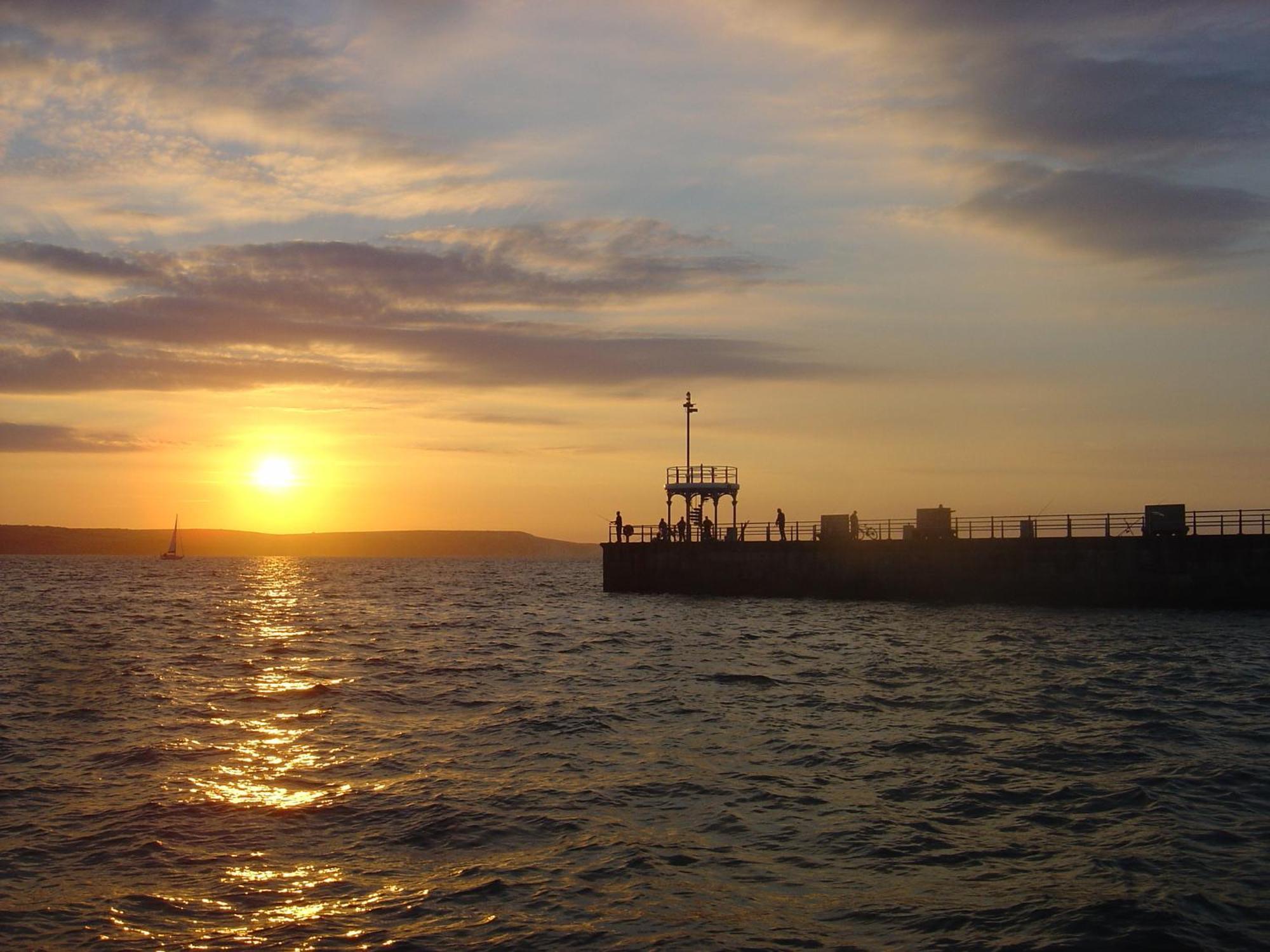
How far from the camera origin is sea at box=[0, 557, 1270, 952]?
37.5 feet

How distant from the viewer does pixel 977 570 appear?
5438 centimetres

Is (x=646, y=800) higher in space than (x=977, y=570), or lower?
lower

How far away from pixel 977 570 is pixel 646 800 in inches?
1639

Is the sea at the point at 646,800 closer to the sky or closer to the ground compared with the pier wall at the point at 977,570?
closer to the ground

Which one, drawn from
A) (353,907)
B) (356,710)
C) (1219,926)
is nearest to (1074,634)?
(356,710)

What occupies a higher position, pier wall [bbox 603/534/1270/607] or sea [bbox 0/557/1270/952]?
pier wall [bbox 603/534/1270/607]

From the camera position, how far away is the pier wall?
4791cm

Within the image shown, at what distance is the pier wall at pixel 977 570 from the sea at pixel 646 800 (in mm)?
15672

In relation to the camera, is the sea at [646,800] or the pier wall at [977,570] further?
the pier wall at [977,570]

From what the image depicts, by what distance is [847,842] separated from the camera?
1403 centimetres

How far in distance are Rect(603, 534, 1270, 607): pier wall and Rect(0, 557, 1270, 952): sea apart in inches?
617

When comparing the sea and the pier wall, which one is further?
the pier wall

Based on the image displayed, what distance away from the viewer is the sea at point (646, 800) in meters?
11.4

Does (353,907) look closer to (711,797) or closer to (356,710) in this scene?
(711,797)
